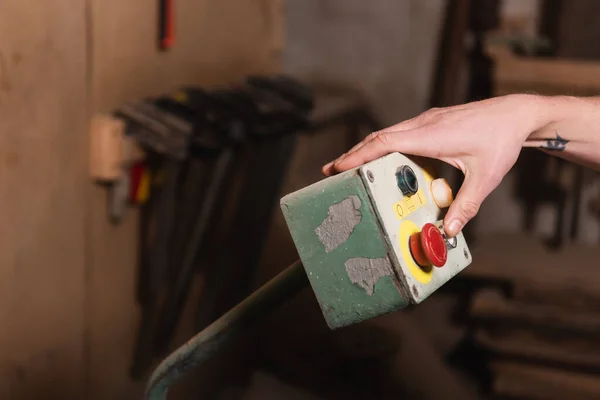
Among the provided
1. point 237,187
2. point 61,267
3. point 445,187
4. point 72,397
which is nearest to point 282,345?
point 237,187

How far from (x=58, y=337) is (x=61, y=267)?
0.12m

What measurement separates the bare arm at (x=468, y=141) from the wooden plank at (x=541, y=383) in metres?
1.41

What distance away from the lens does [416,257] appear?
62 centimetres

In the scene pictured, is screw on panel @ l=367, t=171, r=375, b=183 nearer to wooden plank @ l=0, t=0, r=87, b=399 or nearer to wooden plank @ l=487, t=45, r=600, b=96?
wooden plank @ l=0, t=0, r=87, b=399

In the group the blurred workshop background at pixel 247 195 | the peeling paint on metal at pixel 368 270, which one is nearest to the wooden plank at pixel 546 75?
the blurred workshop background at pixel 247 195

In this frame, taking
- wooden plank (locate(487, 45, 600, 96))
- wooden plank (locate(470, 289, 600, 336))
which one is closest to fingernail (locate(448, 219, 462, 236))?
wooden plank (locate(487, 45, 600, 96))

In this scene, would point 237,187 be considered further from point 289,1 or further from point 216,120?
point 289,1

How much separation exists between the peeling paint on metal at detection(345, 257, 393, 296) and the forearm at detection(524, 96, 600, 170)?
272 mm

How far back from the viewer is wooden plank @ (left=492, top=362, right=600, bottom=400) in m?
1.93

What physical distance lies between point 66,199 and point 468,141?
72cm

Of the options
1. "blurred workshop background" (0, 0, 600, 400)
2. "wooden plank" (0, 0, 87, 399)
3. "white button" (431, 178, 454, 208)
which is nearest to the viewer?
"white button" (431, 178, 454, 208)

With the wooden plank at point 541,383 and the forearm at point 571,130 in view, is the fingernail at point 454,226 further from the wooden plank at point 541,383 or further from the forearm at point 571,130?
the wooden plank at point 541,383

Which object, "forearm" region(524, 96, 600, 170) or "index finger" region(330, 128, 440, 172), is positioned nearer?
"index finger" region(330, 128, 440, 172)

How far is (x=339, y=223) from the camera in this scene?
1.99ft
